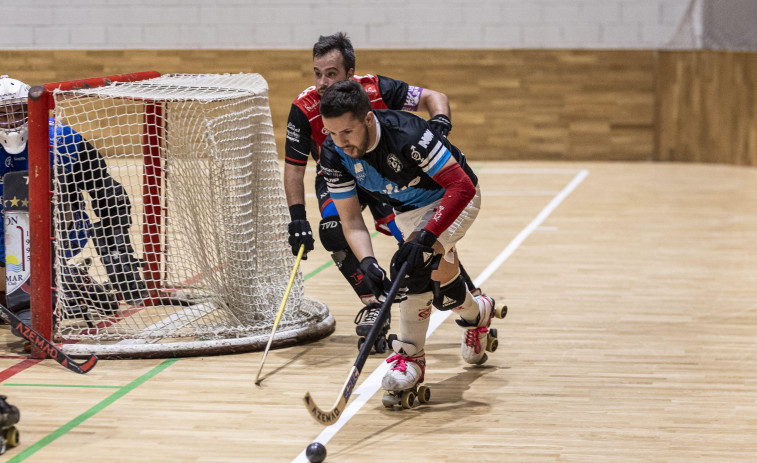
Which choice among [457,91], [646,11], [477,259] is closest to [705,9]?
[646,11]

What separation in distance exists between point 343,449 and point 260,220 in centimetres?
224

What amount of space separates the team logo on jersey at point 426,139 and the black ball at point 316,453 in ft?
4.19

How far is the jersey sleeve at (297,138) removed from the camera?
5.23 metres

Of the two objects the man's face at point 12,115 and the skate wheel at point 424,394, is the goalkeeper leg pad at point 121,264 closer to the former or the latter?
the man's face at point 12,115

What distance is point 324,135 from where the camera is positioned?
531 centimetres

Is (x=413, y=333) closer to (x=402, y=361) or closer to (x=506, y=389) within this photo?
(x=402, y=361)

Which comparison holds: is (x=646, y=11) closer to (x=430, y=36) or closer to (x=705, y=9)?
(x=705, y=9)

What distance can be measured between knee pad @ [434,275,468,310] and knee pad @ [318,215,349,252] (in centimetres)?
88

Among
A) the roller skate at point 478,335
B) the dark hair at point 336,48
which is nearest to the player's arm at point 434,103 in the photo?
the dark hair at point 336,48

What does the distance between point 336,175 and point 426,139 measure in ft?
1.45

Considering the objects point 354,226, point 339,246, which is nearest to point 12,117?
point 339,246

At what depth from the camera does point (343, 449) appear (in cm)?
377

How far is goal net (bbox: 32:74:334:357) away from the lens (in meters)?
5.23

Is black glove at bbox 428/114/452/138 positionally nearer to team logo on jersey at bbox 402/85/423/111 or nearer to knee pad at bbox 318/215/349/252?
team logo on jersey at bbox 402/85/423/111
